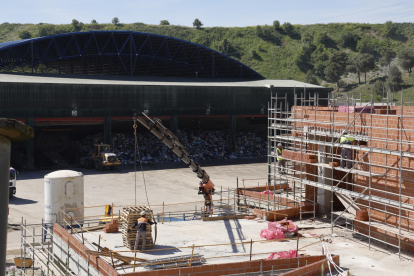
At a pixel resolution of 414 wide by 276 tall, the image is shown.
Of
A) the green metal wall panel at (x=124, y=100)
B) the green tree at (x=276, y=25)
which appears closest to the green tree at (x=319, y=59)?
the green tree at (x=276, y=25)

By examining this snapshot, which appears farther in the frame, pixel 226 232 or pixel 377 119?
pixel 226 232

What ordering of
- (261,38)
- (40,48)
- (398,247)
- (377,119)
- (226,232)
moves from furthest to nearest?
1. (261,38)
2. (40,48)
3. (226,232)
4. (377,119)
5. (398,247)

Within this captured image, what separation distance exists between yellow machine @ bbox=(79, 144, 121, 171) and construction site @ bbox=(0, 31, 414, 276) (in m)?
0.10

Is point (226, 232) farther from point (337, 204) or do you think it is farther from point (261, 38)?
point (261, 38)

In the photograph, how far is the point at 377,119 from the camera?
19.8 metres

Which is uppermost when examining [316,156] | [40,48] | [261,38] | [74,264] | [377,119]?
[261,38]

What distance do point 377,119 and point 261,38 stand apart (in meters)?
109

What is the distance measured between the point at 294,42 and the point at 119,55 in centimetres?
8088

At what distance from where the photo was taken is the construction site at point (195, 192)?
17.0 meters

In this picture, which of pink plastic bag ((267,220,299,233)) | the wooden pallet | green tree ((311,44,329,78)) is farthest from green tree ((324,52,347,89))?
the wooden pallet

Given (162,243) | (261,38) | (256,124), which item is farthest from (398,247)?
(261,38)

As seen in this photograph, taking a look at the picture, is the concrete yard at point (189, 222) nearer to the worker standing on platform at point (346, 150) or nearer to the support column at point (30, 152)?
the support column at point (30, 152)

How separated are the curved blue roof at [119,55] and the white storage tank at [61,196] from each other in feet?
102

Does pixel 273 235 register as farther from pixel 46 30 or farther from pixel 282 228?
pixel 46 30
